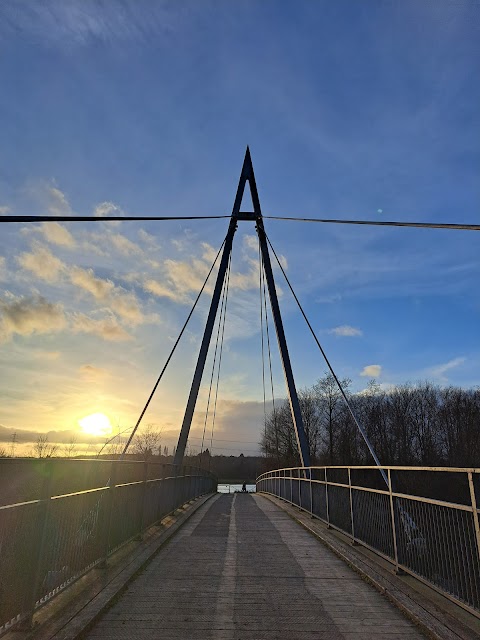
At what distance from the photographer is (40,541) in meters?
3.68

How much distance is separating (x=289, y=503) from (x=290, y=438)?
4344cm

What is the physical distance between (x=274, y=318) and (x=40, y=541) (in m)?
18.5

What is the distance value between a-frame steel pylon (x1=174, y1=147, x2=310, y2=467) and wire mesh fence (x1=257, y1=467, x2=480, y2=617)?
10.8 m

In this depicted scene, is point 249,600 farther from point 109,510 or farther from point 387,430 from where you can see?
point 387,430

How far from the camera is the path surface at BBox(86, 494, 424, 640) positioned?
3.70 metres

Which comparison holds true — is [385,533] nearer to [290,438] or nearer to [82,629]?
[82,629]

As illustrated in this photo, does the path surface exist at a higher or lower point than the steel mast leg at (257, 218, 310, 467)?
lower

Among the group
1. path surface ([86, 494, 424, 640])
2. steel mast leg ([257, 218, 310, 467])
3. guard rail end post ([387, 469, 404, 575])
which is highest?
steel mast leg ([257, 218, 310, 467])

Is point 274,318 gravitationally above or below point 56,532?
above

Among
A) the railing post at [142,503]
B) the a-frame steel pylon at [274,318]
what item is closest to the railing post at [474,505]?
the railing post at [142,503]

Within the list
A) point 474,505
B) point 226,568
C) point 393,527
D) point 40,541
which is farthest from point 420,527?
point 40,541

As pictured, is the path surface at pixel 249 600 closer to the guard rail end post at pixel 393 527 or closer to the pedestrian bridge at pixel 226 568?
the pedestrian bridge at pixel 226 568

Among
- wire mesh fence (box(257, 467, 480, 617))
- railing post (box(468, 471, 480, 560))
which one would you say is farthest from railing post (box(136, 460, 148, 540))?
railing post (box(468, 471, 480, 560))

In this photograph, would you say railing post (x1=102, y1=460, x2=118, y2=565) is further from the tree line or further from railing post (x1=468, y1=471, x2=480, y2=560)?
the tree line
